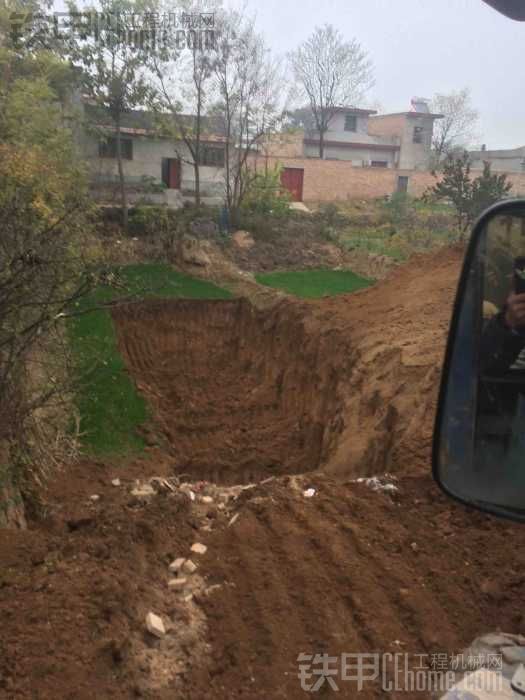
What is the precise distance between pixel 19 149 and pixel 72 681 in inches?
410

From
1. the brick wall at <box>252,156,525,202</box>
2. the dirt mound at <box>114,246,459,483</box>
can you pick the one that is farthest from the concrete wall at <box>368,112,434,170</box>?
the dirt mound at <box>114,246,459,483</box>

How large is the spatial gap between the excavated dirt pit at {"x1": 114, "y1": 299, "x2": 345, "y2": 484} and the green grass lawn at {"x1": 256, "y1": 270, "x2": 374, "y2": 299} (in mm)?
2114

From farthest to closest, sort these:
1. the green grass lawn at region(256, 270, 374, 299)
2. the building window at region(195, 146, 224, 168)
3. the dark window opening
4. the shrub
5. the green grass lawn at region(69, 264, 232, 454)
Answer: the dark window opening → the building window at region(195, 146, 224, 168) → the shrub → the green grass lawn at region(256, 270, 374, 299) → the green grass lawn at region(69, 264, 232, 454)

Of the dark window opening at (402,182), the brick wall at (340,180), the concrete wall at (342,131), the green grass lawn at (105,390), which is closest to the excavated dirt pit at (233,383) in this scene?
the green grass lawn at (105,390)

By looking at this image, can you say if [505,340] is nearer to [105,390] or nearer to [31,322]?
[31,322]

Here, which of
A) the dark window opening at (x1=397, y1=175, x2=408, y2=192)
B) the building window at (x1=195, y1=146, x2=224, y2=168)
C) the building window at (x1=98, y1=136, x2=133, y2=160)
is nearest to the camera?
the building window at (x1=98, y1=136, x2=133, y2=160)

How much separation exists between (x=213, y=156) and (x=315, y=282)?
37.0 feet

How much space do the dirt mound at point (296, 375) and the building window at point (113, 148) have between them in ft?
40.1

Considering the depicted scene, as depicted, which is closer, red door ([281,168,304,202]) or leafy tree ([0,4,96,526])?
leafy tree ([0,4,96,526])

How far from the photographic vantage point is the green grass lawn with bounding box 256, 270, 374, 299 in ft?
60.1

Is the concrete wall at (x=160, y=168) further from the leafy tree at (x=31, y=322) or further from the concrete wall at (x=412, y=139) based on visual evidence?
the concrete wall at (x=412, y=139)

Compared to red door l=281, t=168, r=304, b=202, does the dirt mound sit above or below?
below

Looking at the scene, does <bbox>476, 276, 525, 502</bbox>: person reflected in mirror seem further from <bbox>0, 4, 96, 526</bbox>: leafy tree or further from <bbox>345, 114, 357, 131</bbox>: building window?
<bbox>345, 114, 357, 131</bbox>: building window

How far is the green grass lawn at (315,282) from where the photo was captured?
60.1 ft
